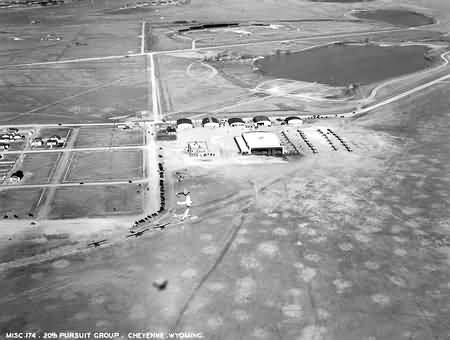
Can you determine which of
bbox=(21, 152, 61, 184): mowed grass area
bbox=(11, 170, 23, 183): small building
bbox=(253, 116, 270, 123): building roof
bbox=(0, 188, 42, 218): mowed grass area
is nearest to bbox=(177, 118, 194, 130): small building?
bbox=(253, 116, 270, 123): building roof

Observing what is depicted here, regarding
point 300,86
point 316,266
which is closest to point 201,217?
point 316,266

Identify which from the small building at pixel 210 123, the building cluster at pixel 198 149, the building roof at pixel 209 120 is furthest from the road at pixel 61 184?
the building roof at pixel 209 120

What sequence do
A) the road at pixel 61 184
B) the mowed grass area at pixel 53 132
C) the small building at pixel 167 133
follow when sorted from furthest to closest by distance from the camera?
the mowed grass area at pixel 53 132, the small building at pixel 167 133, the road at pixel 61 184

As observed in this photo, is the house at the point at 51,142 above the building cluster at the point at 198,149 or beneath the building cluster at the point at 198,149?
above

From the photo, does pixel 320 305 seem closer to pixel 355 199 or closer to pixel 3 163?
pixel 355 199

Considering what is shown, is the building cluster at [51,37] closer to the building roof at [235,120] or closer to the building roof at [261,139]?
the building roof at [235,120]

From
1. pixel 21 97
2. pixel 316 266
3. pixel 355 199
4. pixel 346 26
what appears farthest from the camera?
pixel 346 26
